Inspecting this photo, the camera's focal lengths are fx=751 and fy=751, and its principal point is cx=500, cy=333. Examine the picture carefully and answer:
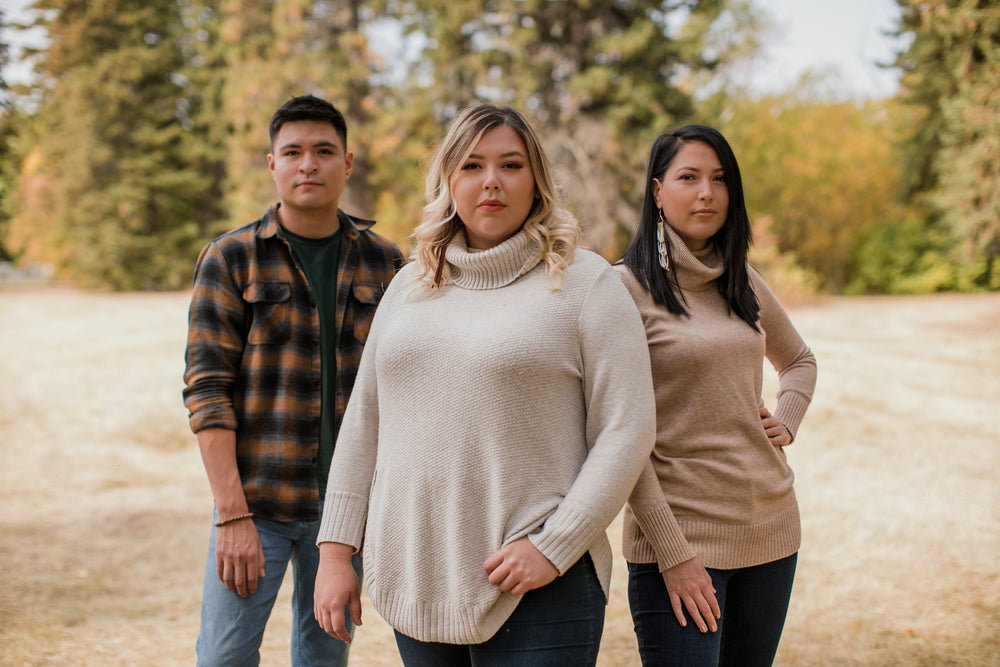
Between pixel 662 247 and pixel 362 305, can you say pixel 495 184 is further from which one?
pixel 362 305

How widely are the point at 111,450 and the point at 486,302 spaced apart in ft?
29.9

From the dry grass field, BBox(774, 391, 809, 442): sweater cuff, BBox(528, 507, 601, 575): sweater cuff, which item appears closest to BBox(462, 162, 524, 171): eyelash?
BBox(528, 507, 601, 575): sweater cuff

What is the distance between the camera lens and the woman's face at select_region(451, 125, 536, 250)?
5.49 ft

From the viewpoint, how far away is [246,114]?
2377cm

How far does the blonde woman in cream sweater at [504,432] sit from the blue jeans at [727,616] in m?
0.35

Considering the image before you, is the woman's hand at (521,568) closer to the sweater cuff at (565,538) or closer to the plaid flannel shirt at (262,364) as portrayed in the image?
the sweater cuff at (565,538)

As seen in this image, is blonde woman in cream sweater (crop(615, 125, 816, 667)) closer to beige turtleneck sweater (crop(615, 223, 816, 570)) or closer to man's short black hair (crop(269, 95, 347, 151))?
beige turtleneck sweater (crop(615, 223, 816, 570))

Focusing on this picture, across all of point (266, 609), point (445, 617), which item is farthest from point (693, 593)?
point (266, 609)

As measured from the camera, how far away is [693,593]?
1.84m

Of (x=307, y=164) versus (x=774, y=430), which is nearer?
(x=774, y=430)

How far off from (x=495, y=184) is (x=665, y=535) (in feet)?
3.05

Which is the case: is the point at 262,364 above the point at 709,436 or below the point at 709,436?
above

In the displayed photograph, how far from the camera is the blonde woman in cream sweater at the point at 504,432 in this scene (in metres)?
1.54

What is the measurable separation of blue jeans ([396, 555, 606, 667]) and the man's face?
4.47 feet
